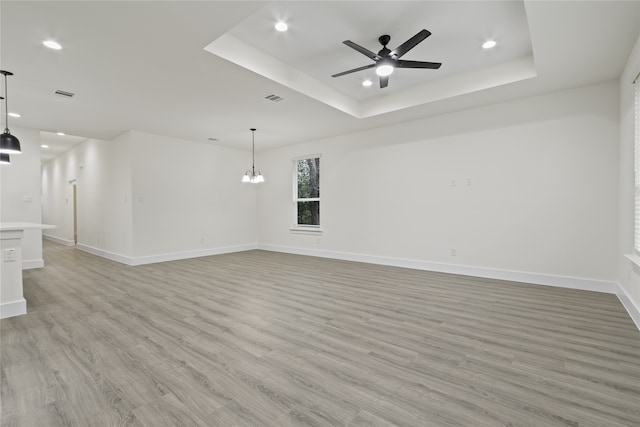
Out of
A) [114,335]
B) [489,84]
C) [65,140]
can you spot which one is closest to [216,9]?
[114,335]

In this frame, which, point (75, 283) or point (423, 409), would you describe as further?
point (75, 283)

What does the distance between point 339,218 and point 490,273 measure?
10.4 feet

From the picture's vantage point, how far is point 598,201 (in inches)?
157

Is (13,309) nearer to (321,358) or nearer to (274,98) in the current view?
(321,358)

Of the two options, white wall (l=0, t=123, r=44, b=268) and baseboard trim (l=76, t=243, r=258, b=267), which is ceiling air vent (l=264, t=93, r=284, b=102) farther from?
white wall (l=0, t=123, r=44, b=268)

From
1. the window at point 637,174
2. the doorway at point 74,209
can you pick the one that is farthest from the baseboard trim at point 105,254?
the window at point 637,174

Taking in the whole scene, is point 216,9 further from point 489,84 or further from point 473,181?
point 473,181

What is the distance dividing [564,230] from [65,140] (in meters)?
11.2

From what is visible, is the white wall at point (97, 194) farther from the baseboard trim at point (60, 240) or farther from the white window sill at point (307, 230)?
the white window sill at point (307, 230)

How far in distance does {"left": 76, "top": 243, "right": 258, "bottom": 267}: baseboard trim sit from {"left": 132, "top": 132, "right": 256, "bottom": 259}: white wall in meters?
0.05

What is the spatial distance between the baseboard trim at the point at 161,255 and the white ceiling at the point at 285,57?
2.76m

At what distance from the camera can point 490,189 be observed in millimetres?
4781

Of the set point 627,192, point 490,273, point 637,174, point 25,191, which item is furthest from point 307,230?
point 25,191

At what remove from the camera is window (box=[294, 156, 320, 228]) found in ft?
24.1
